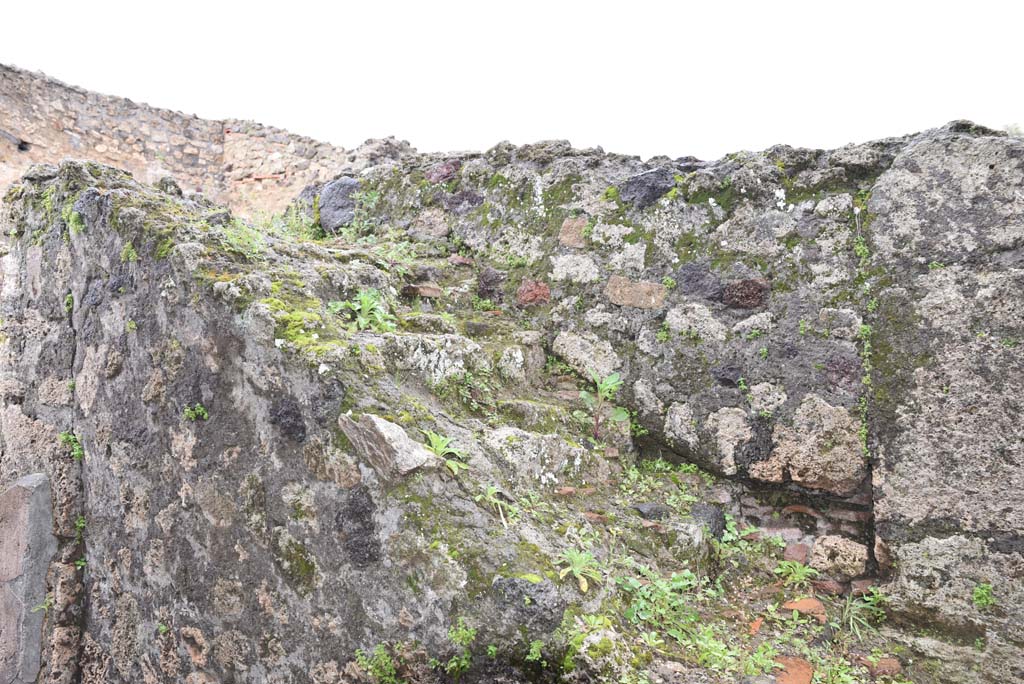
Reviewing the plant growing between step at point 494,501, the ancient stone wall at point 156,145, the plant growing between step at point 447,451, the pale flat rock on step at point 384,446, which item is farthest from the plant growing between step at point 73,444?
the ancient stone wall at point 156,145

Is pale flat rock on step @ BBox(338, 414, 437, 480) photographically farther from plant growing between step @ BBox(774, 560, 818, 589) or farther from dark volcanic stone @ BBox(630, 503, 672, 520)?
plant growing between step @ BBox(774, 560, 818, 589)

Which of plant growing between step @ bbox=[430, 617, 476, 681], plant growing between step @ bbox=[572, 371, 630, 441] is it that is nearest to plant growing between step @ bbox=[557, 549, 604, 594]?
plant growing between step @ bbox=[430, 617, 476, 681]

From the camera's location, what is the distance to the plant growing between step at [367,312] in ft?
8.69

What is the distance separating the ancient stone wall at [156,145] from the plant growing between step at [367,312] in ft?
16.0

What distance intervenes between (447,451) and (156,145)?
7529mm

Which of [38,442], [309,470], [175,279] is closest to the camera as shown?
[309,470]

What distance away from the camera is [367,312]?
2.76 m

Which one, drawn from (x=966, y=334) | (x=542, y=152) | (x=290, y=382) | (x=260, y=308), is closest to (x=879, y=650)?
(x=966, y=334)

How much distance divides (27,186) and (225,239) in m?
1.45

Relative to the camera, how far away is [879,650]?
231 centimetres

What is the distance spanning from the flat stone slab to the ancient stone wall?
4975 mm

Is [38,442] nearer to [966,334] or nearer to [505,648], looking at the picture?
[505,648]

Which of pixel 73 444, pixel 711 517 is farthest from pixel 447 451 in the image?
pixel 73 444

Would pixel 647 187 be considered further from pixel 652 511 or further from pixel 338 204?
pixel 338 204
